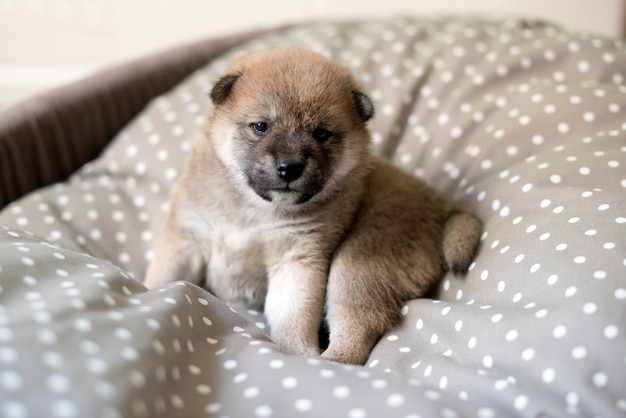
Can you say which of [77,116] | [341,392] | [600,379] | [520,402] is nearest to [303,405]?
[341,392]

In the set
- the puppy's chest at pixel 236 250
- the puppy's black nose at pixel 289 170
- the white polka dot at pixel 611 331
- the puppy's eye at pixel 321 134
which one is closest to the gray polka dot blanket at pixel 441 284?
the white polka dot at pixel 611 331

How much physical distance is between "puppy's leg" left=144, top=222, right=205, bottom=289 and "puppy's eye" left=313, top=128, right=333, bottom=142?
36cm

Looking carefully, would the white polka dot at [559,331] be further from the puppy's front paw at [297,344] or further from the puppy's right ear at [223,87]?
the puppy's right ear at [223,87]

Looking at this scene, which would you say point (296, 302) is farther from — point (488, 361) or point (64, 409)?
point (64, 409)

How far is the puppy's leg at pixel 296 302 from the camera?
1267mm

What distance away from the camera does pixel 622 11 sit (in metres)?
2.64

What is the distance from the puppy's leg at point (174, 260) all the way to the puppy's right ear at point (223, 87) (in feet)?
0.96

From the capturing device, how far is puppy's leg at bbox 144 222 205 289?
1406 mm

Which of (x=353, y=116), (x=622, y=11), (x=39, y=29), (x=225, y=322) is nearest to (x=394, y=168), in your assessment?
(x=353, y=116)

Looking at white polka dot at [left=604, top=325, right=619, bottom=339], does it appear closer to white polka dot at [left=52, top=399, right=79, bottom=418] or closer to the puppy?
the puppy

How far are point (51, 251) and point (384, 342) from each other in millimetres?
614

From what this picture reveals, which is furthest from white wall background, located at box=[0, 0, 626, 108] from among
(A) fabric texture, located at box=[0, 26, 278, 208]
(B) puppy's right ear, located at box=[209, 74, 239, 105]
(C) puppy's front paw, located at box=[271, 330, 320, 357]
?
(C) puppy's front paw, located at box=[271, 330, 320, 357]

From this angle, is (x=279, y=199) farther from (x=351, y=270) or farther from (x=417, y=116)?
(x=417, y=116)

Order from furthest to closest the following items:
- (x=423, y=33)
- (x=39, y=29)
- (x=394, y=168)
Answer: (x=39, y=29), (x=423, y=33), (x=394, y=168)
